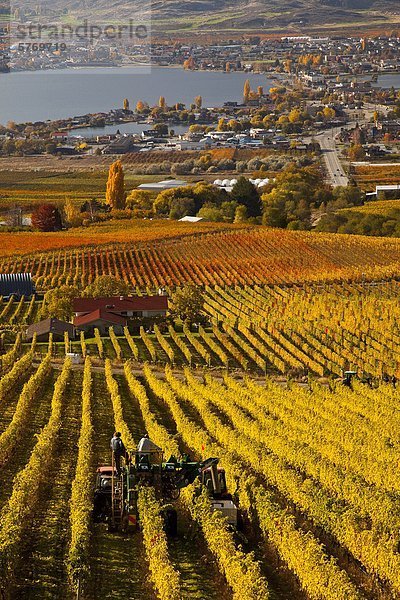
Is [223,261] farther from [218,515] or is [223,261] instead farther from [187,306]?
[218,515]

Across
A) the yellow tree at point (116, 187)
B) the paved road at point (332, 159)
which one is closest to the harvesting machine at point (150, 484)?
the yellow tree at point (116, 187)

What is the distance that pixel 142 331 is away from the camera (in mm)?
44656

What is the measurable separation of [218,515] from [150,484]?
153 cm

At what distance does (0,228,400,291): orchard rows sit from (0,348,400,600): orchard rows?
29789 mm

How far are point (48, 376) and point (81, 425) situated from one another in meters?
9.07

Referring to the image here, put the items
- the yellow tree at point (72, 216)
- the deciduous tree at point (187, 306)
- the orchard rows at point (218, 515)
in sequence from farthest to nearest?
the yellow tree at point (72, 216) < the deciduous tree at point (187, 306) < the orchard rows at point (218, 515)

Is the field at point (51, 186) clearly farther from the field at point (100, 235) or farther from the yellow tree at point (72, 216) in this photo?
the field at point (100, 235)

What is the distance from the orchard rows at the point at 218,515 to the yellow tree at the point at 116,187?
2570 inches

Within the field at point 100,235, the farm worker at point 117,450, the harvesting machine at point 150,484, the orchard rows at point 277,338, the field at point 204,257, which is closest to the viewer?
the harvesting machine at point 150,484

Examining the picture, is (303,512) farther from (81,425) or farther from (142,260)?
(142,260)

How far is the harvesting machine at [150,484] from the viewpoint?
57.9 ft

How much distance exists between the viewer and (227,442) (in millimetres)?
23281

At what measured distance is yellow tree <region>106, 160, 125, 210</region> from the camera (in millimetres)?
A: 93438

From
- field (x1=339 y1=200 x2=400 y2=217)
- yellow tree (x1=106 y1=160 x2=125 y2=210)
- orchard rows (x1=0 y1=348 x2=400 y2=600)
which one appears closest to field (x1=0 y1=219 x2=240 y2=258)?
yellow tree (x1=106 y1=160 x2=125 y2=210)
